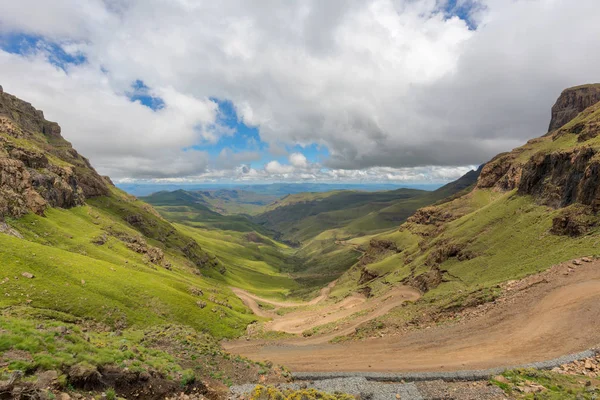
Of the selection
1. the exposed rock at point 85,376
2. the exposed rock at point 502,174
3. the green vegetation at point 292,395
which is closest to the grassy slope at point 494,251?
the exposed rock at point 502,174

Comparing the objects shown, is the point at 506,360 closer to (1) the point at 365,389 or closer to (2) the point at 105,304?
(1) the point at 365,389

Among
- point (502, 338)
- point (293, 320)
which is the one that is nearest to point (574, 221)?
point (502, 338)

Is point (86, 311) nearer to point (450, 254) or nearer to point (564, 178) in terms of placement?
point (450, 254)

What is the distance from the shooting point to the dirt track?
28.9 meters

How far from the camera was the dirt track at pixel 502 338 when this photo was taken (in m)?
28.9

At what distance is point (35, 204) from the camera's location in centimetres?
8062

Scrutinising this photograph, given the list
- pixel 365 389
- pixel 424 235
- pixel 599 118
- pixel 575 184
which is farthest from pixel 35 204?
pixel 599 118

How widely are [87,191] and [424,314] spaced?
163 meters

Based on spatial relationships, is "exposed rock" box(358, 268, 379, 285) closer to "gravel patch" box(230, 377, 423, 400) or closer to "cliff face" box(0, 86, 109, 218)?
"gravel patch" box(230, 377, 423, 400)

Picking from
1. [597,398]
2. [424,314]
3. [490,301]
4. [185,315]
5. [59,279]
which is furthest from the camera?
[185,315]

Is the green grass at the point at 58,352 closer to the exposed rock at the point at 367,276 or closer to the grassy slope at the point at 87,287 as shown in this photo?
the grassy slope at the point at 87,287

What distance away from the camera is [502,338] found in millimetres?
32594

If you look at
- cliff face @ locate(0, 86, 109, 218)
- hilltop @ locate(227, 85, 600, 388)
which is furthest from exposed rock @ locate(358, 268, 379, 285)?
cliff face @ locate(0, 86, 109, 218)

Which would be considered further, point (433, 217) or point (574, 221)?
point (433, 217)
